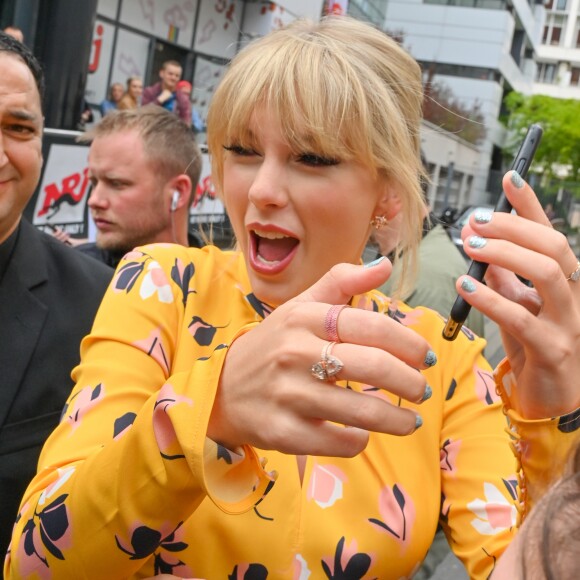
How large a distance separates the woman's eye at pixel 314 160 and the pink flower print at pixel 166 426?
670 mm

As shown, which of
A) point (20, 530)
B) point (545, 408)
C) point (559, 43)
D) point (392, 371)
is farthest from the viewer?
point (559, 43)

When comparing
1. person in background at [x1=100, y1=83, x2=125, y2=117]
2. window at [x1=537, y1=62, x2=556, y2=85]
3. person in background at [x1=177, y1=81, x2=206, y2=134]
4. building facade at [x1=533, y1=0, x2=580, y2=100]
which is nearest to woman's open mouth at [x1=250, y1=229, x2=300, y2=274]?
person in background at [x1=177, y1=81, x2=206, y2=134]

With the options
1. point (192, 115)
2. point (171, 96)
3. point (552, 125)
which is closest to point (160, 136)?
point (171, 96)

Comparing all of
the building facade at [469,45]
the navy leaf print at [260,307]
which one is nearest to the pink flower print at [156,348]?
the navy leaf print at [260,307]

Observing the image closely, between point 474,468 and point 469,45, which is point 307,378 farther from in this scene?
point 469,45

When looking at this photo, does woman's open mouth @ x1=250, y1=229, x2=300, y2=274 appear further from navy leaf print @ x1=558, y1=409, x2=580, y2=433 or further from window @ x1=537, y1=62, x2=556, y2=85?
window @ x1=537, y1=62, x2=556, y2=85

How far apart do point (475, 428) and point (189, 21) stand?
16.8 m

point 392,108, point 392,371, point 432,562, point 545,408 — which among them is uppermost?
point 392,108

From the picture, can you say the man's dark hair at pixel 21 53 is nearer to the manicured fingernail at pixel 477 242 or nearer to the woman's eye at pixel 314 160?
the woman's eye at pixel 314 160

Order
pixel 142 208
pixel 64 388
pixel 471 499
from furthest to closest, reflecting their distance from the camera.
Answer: pixel 142 208 < pixel 64 388 < pixel 471 499

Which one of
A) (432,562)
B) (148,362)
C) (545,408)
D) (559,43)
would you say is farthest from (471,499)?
(559,43)

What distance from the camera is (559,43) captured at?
75.9 metres

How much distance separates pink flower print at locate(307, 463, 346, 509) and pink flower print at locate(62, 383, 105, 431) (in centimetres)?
45

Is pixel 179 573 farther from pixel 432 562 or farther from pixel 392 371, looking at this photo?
pixel 432 562
